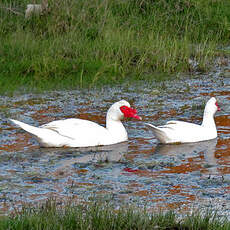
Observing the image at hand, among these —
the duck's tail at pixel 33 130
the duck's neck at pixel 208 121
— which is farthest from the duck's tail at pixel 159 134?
the duck's tail at pixel 33 130

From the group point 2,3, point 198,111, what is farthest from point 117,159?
point 2,3

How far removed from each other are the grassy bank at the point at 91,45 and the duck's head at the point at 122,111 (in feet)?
10.1

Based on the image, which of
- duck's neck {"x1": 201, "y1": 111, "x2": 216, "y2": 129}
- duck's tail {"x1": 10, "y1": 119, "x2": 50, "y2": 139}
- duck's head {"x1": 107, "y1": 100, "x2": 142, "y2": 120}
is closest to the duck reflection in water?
duck's neck {"x1": 201, "y1": 111, "x2": 216, "y2": 129}

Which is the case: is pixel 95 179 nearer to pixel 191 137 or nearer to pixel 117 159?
pixel 117 159

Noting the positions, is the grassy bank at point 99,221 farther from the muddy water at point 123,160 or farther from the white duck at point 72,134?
the white duck at point 72,134

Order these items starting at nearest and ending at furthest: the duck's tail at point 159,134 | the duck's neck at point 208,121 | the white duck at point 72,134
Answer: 1. the white duck at point 72,134
2. the duck's tail at point 159,134
3. the duck's neck at point 208,121

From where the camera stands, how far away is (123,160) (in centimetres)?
802

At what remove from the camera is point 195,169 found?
7602 mm

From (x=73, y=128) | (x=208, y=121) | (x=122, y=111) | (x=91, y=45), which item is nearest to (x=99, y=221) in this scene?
(x=73, y=128)

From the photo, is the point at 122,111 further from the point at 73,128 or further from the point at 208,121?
the point at 208,121

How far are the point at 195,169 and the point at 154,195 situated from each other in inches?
46.3

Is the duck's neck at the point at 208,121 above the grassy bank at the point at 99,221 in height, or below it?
below

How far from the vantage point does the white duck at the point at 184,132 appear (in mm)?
8781

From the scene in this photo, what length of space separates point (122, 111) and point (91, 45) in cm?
450
